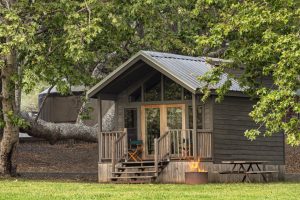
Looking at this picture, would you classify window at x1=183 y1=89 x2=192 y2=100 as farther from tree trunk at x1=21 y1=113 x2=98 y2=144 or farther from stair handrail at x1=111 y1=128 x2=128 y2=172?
tree trunk at x1=21 y1=113 x2=98 y2=144

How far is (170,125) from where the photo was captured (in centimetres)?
2883

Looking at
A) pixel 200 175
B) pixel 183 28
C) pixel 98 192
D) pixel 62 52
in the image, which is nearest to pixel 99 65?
pixel 183 28

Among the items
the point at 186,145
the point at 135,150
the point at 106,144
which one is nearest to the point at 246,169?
the point at 186,145

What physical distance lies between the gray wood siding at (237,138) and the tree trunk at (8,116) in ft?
22.3

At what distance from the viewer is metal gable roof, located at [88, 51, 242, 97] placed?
26906 millimetres

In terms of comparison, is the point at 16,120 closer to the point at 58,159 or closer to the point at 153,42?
the point at 153,42

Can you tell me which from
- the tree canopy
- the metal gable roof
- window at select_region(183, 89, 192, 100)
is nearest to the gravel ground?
the tree canopy

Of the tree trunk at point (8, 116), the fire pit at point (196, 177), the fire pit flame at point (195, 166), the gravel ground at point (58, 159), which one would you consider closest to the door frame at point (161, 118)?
the fire pit flame at point (195, 166)

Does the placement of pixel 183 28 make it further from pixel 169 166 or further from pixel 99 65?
pixel 169 166

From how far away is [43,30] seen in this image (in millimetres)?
29250

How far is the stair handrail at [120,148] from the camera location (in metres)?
28.0

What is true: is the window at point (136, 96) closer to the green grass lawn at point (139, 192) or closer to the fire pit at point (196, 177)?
the fire pit at point (196, 177)

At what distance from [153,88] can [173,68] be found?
Answer: 2081 millimetres

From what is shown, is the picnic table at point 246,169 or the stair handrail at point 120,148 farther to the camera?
the stair handrail at point 120,148
